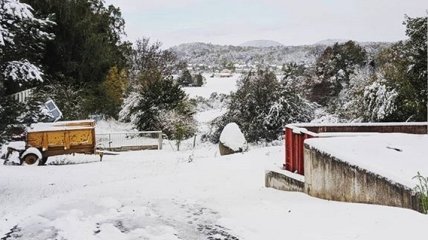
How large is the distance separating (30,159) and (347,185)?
1098 cm

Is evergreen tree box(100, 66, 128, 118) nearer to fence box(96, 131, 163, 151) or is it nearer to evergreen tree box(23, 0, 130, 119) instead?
evergreen tree box(23, 0, 130, 119)

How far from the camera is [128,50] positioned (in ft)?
135

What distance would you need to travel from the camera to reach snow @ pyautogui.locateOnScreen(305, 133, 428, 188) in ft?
21.1

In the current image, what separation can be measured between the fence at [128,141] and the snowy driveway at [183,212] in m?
9.25

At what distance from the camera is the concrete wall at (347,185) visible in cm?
595

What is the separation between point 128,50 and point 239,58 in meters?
59.9

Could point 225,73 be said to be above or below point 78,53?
above

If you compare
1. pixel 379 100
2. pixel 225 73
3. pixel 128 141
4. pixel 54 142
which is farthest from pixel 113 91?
pixel 225 73

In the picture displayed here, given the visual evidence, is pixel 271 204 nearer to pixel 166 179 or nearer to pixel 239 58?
pixel 166 179

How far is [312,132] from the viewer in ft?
32.1

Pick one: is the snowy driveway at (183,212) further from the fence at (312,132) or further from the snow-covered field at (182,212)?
the fence at (312,132)

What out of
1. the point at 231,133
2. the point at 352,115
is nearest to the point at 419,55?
the point at 352,115

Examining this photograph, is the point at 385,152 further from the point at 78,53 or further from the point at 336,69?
the point at 336,69

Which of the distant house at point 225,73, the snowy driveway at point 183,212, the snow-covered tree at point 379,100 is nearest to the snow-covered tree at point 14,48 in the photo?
the snowy driveway at point 183,212
